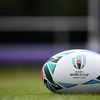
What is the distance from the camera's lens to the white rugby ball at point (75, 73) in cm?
686

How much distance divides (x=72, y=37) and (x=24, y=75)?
3786 millimetres

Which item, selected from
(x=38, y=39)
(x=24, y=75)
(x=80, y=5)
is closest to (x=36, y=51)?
(x=38, y=39)

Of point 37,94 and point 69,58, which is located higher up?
point 69,58

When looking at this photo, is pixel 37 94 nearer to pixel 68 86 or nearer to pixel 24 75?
pixel 68 86

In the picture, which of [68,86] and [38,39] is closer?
[68,86]

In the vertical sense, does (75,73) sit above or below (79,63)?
below

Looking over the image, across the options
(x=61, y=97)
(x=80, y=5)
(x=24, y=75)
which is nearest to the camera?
(x=61, y=97)

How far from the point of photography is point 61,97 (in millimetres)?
A: 6742

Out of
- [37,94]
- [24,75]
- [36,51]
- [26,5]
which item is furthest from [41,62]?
[37,94]

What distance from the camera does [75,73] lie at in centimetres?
685

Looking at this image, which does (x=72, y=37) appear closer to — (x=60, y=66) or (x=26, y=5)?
(x=26, y=5)

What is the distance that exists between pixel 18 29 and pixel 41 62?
1.27 meters

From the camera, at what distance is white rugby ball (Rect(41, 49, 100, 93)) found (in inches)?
270

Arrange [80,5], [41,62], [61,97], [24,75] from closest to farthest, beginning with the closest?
[61,97] → [24,75] → [41,62] → [80,5]
